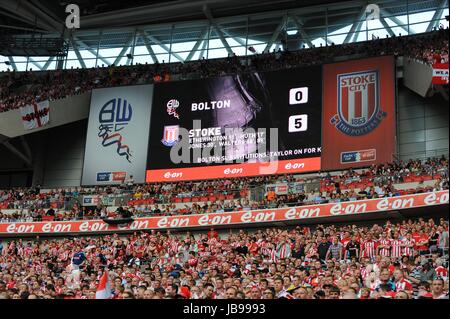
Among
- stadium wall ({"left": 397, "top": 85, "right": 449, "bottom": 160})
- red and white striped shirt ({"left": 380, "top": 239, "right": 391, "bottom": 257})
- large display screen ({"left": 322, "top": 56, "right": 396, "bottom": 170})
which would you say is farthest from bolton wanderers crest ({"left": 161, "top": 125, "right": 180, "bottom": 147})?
red and white striped shirt ({"left": 380, "top": 239, "right": 391, "bottom": 257})

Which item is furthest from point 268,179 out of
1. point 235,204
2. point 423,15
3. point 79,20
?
point 79,20

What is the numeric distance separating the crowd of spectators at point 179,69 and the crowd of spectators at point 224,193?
5.82m

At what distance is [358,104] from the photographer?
94.2 ft

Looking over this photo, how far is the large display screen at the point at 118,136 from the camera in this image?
32500 millimetres

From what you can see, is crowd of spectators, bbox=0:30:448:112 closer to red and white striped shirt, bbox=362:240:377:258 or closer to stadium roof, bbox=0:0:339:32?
stadium roof, bbox=0:0:339:32

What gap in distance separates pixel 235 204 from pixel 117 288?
13874 mm

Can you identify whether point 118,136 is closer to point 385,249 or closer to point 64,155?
point 64,155

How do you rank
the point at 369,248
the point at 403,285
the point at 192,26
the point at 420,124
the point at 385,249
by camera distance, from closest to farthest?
1. the point at 403,285
2. the point at 385,249
3. the point at 369,248
4. the point at 420,124
5. the point at 192,26

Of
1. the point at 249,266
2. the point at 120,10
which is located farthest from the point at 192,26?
the point at 249,266

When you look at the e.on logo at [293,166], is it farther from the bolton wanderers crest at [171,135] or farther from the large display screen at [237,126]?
the bolton wanderers crest at [171,135]

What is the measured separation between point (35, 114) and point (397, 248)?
2333cm

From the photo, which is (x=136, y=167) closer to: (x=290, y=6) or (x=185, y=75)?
(x=185, y=75)

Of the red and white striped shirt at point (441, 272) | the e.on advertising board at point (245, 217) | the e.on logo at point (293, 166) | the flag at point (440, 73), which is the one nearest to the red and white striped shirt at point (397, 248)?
the red and white striped shirt at point (441, 272)

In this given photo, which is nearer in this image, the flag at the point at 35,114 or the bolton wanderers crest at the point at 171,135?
the bolton wanderers crest at the point at 171,135
